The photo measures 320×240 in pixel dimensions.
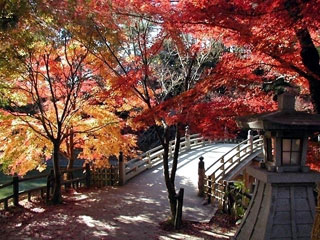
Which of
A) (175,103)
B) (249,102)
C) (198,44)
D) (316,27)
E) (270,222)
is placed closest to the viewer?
(270,222)

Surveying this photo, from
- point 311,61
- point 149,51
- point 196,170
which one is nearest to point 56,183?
point 149,51

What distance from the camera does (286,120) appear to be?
19.1 feet

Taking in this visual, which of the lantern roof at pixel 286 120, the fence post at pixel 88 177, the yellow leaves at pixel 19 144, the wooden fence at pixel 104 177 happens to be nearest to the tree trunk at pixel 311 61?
the lantern roof at pixel 286 120

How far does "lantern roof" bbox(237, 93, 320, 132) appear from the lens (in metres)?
5.75

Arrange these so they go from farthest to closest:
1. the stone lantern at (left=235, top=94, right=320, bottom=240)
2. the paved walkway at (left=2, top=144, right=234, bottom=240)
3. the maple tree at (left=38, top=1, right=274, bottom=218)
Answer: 1. the paved walkway at (left=2, top=144, right=234, bottom=240)
2. the maple tree at (left=38, top=1, right=274, bottom=218)
3. the stone lantern at (left=235, top=94, right=320, bottom=240)

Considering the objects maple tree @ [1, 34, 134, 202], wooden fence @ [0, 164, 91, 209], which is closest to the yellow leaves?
maple tree @ [1, 34, 134, 202]

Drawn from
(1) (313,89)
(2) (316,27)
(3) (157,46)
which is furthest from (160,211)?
(2) (316,27)

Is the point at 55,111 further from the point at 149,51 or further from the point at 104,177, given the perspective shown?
the point at 104,177

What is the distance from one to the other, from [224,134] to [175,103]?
2317 mm

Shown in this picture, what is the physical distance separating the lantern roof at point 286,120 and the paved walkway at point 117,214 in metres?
4.21

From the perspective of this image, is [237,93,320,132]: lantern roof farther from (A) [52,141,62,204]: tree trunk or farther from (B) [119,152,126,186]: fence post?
(B) [119,152,126,186]: fence post

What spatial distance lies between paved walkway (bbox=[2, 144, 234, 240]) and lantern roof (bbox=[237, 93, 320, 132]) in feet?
13.8

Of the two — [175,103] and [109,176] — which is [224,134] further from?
[109,176]

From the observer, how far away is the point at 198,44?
33.7ft
